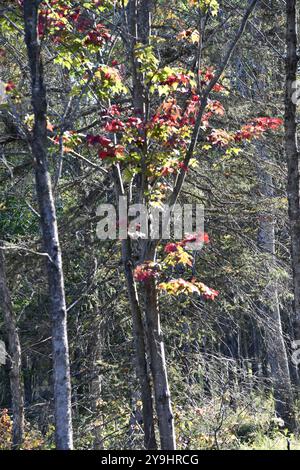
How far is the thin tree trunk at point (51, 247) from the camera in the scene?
18.9 feet

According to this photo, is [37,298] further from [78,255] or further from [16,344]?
[16,344]

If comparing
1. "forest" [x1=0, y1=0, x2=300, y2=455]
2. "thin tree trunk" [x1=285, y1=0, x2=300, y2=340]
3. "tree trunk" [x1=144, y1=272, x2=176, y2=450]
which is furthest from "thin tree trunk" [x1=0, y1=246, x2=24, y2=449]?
"thin tree trunk" [x1=285, y1=0, x2=300, y2=340]

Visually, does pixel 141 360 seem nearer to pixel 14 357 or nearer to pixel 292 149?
pixel 14 357

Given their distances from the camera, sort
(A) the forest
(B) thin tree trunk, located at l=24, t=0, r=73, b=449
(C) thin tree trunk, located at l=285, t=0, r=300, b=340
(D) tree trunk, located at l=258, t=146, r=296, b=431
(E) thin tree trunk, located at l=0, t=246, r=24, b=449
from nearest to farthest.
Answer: (B) thin tree trunk, located at l=24, t=0, r=73, b=449 < (A) the forest < (C) thin tree trunk, located at l=285, t=0, r=300, b=340 < (E) thin tree trunk, located at l=0, t=246, r=24, b=449 < (D) tree trunk, located at l=258, t=146, r=296, b=431

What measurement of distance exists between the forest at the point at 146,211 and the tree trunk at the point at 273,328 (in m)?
0.06

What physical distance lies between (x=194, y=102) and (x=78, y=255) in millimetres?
3990

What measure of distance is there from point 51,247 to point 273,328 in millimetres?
5955

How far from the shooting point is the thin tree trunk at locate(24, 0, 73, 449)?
5.77 m

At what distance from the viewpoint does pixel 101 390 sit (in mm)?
11102

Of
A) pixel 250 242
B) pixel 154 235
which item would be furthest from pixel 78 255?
pixel 154 235

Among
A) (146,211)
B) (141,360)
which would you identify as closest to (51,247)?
(146,211)

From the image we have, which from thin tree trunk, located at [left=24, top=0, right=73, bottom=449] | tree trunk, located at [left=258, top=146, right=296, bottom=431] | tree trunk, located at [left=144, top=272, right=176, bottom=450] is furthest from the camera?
tree trunk, located at [left=258, top=146, right=296, bottom=431]

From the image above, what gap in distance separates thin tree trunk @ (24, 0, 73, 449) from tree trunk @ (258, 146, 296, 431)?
4.47m

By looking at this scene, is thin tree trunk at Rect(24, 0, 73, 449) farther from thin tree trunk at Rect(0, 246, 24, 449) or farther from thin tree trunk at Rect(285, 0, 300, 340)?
thin tree trunk at Rect(0, 246, 24, 449)
